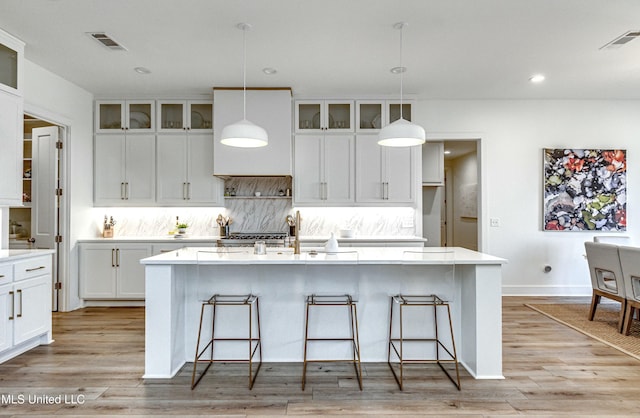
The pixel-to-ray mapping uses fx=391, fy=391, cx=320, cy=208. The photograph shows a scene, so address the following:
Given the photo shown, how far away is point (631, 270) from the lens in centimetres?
359

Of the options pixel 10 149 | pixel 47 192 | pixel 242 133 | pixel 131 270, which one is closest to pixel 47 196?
pixel 47 192

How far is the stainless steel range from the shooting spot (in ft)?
16.0

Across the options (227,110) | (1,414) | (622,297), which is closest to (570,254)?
(622,297)

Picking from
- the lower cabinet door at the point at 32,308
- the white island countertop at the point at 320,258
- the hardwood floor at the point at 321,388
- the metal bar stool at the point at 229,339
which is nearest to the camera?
the hardwood floor at the point at 321,388

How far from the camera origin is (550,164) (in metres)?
5.45

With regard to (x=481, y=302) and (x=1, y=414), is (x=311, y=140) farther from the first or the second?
(x=1, y=414)

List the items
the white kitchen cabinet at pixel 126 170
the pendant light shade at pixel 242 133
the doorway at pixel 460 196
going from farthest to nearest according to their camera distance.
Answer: the doorway at pixel 460 196 < the white kitchen cabinet at pixel 126 170 < the pendant light shade at pixel 242 133

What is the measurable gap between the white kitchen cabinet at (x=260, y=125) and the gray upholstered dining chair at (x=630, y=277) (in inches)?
142

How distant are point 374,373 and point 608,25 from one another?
134 inches

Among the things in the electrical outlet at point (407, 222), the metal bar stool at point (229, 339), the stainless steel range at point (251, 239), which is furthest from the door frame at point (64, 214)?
the electrical outlet at point (407, 222)

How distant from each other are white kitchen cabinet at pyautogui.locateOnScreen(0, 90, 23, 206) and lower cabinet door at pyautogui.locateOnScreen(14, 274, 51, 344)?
29.5 inches

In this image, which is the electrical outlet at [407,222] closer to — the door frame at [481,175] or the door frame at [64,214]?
the door frame at [481,175]

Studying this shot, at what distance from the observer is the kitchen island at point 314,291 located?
2811 mm

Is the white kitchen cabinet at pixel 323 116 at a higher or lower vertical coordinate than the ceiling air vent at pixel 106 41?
lower
